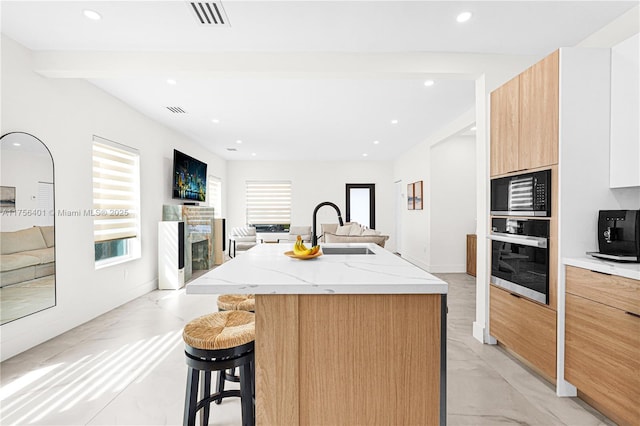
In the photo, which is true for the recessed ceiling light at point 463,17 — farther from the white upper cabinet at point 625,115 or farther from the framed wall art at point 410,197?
the framed wall art at point 410,197

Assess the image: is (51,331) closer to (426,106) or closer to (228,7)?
(228,7)

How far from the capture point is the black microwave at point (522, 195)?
85.0 inches

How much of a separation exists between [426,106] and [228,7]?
298cm

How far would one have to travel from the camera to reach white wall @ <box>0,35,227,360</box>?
2668 millimetres

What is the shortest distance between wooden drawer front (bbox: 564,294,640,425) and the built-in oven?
261mm

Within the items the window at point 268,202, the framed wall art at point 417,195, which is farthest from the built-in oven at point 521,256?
the window at point 268,202

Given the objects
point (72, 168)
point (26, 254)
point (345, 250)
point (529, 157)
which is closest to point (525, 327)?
point (529, 157)

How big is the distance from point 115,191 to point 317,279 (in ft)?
12.4

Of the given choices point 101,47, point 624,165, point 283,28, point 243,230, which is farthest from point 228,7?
point 243,230

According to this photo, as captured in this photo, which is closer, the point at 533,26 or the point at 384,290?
the point at 384,290

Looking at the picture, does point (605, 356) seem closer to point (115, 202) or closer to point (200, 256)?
point (115, 202)

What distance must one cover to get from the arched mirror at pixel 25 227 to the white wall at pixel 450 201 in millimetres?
5604

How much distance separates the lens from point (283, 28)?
249 cm

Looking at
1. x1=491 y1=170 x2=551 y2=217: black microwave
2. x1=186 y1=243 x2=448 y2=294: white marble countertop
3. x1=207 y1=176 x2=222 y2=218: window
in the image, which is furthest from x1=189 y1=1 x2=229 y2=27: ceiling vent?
x1=207 y1=176 x2=222 y2=218: window
